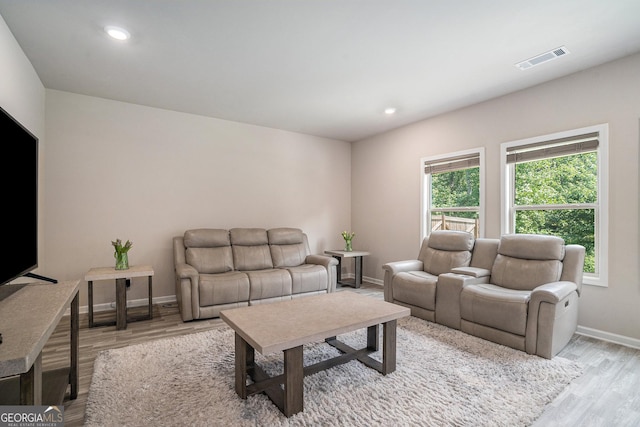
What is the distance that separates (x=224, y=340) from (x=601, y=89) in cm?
434

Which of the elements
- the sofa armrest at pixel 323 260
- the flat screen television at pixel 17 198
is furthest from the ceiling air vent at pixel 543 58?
the flat screen television at pixel 17 198

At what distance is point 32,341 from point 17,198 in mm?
1165

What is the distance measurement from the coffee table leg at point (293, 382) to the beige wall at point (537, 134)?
3.03 meters

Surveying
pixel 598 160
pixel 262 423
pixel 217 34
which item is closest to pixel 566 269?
pixel 598 160

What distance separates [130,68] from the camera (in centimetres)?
310

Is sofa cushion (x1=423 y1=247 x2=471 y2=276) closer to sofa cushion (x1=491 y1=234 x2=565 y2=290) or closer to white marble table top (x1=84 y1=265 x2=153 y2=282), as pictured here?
sofa cushion (x1=491 y1=234 x2=565 y2=290)

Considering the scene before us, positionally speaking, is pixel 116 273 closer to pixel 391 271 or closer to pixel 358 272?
pixel 391 271

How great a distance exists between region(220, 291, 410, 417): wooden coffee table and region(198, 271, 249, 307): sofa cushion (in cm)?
129

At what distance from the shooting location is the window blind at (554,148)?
3137 millimetres

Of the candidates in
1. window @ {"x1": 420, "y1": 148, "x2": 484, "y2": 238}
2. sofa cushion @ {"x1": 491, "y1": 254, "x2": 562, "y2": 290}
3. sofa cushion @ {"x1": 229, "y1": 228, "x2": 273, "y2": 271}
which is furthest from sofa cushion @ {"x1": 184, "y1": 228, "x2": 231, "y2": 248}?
sofa cushion @ {"x1": 491, "y1": 254, "x2": 562, "y2": 290}

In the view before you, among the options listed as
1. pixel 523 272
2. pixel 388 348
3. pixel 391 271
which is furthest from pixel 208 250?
pixel 523 272

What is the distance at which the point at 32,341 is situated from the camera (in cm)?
105

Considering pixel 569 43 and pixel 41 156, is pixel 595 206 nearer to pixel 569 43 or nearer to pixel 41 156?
pixel 569 43

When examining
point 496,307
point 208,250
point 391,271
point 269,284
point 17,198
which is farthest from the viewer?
point 208,250
